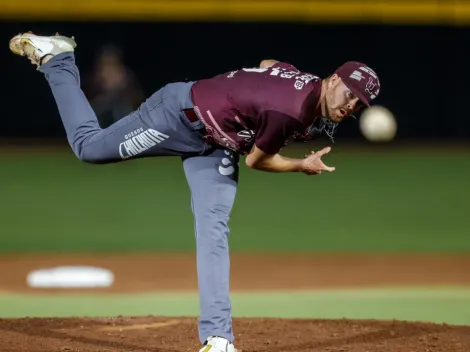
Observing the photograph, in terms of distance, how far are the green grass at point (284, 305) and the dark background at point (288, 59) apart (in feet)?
45.6

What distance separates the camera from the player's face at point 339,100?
467cm

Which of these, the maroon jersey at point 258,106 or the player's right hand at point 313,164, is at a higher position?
the maroon jersey at point 258,106

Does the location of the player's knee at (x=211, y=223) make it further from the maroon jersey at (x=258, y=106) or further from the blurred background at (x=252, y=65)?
the blurred background at (x=252, y=65)

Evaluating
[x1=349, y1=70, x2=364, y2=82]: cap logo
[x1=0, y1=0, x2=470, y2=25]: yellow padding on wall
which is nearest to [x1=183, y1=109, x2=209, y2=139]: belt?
[x1=349, y1=70, x2=364, y2=82]: cap logo

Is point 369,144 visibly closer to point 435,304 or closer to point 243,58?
point 243,58

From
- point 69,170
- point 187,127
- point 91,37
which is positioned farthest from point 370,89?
point 91,37

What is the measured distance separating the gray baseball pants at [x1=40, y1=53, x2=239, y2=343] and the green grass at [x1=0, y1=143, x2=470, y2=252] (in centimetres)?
477

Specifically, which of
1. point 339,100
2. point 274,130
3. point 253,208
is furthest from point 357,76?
point 253,208

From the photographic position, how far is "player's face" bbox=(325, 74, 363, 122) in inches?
184

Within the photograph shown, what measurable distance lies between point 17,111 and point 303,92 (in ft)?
57.0

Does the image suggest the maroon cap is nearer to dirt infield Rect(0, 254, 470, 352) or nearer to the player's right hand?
the player's right hand

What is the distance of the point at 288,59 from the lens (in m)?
21.8

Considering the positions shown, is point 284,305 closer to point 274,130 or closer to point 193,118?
point 193,118

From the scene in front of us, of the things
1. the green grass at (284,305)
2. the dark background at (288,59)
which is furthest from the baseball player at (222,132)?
the dark background at (288,59)
